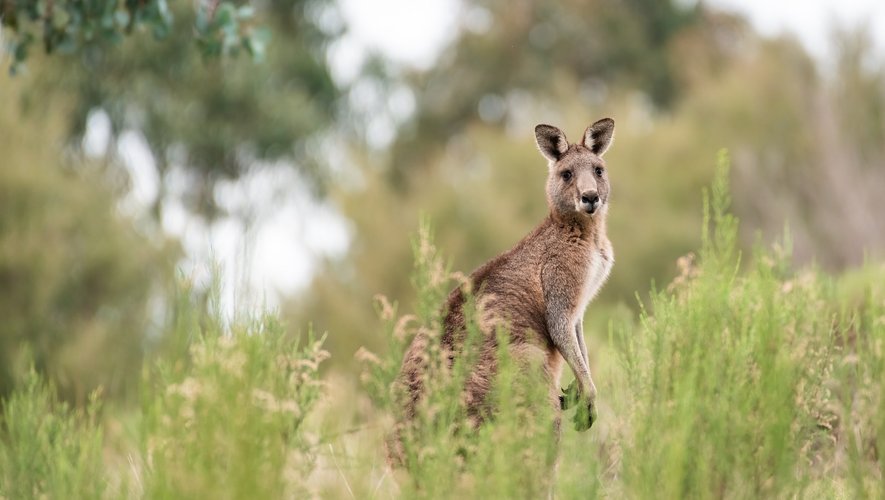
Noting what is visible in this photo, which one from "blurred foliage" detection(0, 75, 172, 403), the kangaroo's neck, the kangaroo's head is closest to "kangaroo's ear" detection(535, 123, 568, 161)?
the kangaroo's head

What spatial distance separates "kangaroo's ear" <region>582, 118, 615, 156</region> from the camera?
675cm

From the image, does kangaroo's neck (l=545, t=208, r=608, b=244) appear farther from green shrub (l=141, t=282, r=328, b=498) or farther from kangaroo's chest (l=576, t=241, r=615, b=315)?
green shrub (l=141, t=282, r=328, b=498)

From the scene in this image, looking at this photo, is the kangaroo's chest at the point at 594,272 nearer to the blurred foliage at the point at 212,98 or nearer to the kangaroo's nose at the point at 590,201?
the kangaroo's nose at the point at 590,201

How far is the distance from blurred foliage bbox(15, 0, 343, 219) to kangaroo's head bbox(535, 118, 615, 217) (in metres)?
18.5

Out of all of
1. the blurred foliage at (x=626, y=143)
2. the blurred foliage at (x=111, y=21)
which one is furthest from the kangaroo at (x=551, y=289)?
the blurred foliage at (x=626, y=143)

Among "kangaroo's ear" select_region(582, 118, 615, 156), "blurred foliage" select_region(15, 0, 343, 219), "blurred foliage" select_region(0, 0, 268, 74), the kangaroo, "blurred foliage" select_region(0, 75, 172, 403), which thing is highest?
"blurred foliage" select_region(15, 0, 343, 219)

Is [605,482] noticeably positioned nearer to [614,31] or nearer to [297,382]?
[297,382]

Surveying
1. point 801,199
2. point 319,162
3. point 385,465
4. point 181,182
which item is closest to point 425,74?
point 319,162

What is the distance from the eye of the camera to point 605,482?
218 inches

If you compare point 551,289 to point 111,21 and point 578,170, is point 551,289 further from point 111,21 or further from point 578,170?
point 111,21

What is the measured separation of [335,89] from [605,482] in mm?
28542

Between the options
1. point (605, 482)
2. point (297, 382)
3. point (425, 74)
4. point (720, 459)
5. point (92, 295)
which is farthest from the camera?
point (425, 74)

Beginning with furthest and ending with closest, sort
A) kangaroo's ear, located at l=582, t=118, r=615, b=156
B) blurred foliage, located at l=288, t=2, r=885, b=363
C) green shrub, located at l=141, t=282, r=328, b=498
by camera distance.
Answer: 1. blurred foliage, located at l=288, t=2, r=885, b=363
2. kangaroo's ear, located at l=582, t=118, r=615, b=156
3. green shrub, located at l=141, t=282, r=328, b=498

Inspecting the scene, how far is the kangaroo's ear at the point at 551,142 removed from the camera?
678 cm
